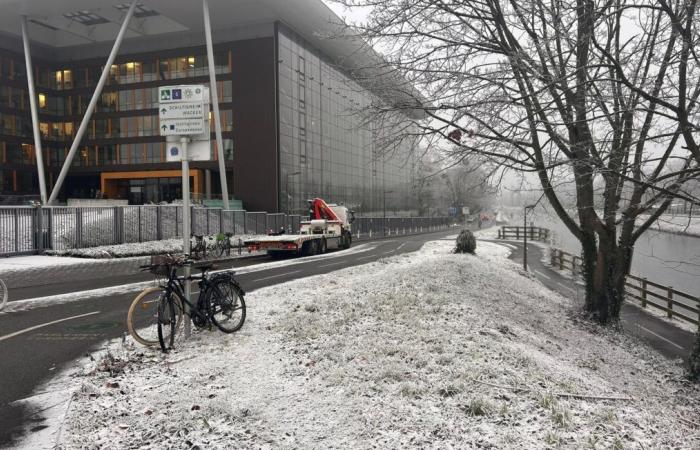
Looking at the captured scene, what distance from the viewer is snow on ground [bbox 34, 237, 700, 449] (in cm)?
405

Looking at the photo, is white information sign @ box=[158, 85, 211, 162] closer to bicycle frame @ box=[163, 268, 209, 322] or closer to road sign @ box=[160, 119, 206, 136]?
road sign @ box=[160, 119, 206, 136]

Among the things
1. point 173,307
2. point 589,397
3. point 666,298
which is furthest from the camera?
point 666,298

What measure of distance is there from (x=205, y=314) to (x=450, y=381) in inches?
146

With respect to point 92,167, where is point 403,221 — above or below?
below

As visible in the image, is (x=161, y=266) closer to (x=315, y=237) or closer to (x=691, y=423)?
(x=691, y=423)

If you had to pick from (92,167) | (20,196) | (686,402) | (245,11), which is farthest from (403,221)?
(686,402)

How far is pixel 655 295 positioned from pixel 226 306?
14651 mm

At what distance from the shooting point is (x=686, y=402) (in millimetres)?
6422

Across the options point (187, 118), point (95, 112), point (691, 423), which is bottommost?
point (691, 423)

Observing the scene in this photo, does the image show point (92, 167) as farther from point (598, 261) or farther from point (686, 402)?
point (686, 402)

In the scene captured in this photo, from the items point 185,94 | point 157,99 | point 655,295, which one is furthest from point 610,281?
point 157,99

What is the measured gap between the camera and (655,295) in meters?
15.3

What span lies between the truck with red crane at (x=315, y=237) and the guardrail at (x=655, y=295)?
1233cm

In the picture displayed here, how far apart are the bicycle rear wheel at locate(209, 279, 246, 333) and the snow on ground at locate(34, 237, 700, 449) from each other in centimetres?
20
